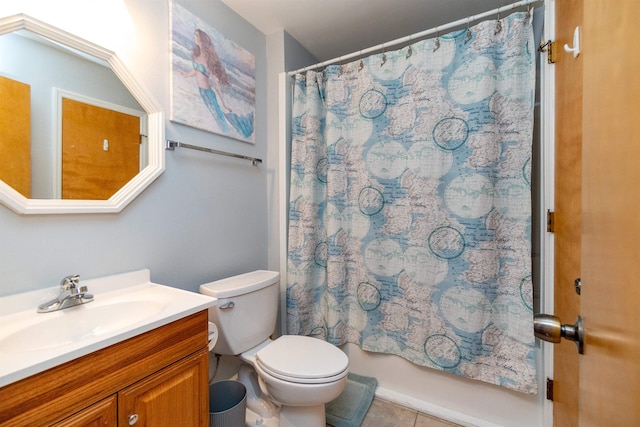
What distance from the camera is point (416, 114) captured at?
1519 mm

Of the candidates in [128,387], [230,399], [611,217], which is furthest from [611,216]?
[230,399]

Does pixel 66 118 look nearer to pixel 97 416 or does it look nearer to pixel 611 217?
pixel 97 416

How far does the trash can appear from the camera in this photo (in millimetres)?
1233

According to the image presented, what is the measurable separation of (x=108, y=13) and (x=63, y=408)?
4.58 feet

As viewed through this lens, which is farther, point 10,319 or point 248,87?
point 248,87

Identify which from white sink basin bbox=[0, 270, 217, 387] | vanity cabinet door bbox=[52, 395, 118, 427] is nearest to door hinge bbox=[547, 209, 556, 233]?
white sink basin bbox=[0, 270, 217, 387]

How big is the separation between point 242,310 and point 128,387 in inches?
24.0

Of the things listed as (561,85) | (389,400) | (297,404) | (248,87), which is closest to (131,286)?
(297,404)

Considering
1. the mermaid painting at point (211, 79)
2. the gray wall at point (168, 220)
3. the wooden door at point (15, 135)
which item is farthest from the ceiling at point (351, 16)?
the wooden door at point (15, 135)

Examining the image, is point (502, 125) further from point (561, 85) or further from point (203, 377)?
point (203, 377)

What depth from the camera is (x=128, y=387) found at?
2.58ft

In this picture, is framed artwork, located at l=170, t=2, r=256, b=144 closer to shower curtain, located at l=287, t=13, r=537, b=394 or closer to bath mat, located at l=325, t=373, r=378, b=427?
shower curtain, located at l=287, t=13, r=537, b=394

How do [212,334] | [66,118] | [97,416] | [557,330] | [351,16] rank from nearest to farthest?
[557,330]
[97,416]
[66,118]
[212,334]
[351,16]

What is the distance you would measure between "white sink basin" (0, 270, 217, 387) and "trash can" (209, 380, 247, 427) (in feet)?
2.02
